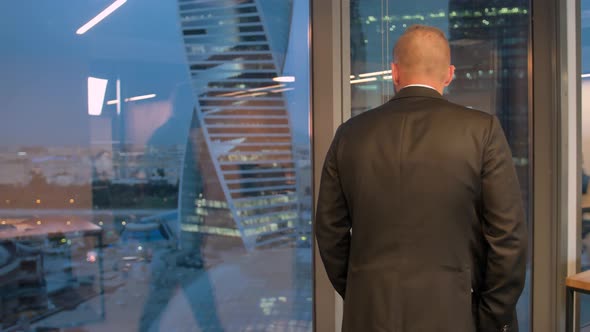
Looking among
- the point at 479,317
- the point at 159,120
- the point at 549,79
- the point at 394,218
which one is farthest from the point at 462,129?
the point at 549,79

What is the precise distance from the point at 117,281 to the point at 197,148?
70cm

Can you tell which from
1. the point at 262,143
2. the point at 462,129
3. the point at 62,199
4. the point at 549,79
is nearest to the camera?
the point at 462,129

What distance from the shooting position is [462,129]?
1.33 metres

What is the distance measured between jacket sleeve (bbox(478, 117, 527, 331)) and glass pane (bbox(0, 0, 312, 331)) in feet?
3.99

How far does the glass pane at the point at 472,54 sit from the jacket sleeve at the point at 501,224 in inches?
46.8

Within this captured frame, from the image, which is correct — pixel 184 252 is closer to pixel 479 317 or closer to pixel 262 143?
pixel 262 143

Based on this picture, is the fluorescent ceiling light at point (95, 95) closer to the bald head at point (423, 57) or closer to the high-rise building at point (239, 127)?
the high-rise building at point (239, 127)

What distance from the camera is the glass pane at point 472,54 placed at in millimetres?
2482

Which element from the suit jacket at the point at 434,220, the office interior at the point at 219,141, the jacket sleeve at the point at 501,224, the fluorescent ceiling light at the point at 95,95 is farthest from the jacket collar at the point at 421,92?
the fluorescent ceiling light at the point at 95,95

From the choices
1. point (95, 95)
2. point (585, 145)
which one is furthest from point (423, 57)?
point (585, 145)

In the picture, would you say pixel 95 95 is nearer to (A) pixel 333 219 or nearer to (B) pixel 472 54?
(A) pixel 333 219

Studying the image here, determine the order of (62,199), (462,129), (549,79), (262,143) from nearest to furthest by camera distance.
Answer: (462,129), (62,199), (262,143), (549,79)

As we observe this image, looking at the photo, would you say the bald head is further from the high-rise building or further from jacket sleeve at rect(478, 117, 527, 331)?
the high-rise building

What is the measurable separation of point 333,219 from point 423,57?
0.53m
